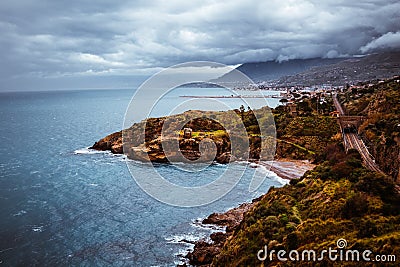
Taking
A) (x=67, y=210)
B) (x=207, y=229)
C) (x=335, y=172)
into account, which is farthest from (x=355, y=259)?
(x=67, y=210)

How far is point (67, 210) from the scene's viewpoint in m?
36.9

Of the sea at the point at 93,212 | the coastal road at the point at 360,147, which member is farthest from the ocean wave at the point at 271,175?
the coastal road at the point at 360,147

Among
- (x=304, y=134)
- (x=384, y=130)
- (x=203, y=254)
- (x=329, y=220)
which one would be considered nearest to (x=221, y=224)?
(x=203, y=254)

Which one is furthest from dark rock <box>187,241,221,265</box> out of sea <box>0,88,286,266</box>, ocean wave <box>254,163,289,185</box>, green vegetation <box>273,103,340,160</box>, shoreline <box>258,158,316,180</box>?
green vegetation <box>273,103,340,160</box>

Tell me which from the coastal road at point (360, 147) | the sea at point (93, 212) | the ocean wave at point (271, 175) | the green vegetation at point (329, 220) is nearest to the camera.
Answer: the green vegetation at point (329, 220)

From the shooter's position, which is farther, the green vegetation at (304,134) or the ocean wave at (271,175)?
the green vegetation at (304,134)

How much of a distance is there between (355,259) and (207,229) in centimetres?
1850

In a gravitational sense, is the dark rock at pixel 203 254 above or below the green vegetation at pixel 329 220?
below

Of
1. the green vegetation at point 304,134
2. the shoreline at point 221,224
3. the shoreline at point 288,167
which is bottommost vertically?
the shoreline at point 221,224

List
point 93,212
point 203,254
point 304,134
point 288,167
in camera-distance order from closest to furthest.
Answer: point 203,254 → point 93,212 → point 288,167 → point 304,134

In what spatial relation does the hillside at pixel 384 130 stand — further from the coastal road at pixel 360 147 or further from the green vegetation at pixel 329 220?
the green vegetation at pixel 329 220

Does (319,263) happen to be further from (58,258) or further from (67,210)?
(67,210)

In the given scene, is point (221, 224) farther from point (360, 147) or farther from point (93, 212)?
point (360, 147)

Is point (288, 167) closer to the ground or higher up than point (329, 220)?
closer to the ground
